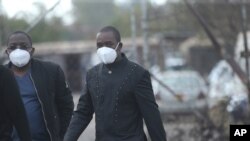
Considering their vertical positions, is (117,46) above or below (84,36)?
below

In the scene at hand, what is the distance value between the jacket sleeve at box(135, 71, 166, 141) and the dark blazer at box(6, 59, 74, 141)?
919 millimetres

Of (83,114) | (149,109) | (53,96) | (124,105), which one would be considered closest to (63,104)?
(53,96)

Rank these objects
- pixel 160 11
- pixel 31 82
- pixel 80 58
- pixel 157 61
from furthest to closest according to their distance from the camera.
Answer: pixel 80 58 → pixel 157 61 → pixel 160 11 → pixel 31 82

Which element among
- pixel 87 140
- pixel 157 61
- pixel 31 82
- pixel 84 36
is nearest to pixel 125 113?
pixel 31 82

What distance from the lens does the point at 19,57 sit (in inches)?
225

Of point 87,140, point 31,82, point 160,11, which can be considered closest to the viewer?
point 31,82

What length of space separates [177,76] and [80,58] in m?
17.9

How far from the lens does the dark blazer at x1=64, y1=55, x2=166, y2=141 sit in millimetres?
5227

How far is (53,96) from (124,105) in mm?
981

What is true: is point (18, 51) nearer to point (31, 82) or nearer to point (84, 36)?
A: point (31, 82)

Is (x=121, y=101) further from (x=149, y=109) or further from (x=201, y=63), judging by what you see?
(x=201, y=63)

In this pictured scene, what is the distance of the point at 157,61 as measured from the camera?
82.0 ft

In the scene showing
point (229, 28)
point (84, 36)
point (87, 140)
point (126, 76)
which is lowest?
point (87, 140)

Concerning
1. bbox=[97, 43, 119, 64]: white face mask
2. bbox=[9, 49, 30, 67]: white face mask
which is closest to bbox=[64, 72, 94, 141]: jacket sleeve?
bbox=[97, 43, 119, 64]: white face mask
